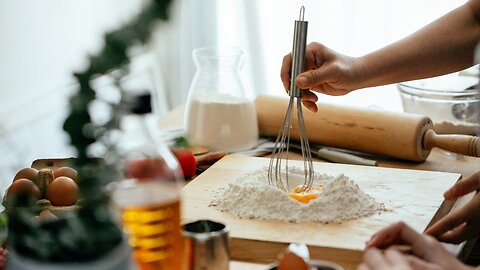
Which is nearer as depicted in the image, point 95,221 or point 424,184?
point 95,221

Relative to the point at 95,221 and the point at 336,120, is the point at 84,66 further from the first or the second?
the point at 336,120

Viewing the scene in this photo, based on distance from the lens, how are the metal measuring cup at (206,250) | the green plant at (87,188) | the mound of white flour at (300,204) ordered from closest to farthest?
the green plant at (87,188)
the metal measuring cup at (206,250)
the mound of white flour at (300,204)

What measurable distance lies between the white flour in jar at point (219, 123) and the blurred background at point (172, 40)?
0.91 m

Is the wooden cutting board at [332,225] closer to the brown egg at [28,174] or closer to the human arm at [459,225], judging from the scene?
the human arm at [459,225]

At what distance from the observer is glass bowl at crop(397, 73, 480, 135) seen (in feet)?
6.23

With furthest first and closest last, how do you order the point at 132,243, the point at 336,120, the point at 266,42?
the point at 266,42
the point at 336,120
the point at 132,243

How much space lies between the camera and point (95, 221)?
2.63 feet

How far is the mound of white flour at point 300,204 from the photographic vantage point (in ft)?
4.28

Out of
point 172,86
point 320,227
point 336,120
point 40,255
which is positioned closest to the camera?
point 40,255

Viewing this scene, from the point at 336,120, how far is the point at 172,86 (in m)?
1.99

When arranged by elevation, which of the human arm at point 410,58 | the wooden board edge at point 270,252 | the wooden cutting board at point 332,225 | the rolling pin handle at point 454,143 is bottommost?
the wooden board edge at point 270,252

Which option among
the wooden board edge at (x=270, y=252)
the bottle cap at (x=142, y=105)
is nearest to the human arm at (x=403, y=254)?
the wooden board edge at (x=270, y=252)

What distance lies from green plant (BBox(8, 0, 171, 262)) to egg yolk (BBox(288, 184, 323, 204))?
0.63m

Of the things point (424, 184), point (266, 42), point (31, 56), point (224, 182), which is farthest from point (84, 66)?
point (266, 42)
